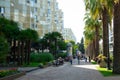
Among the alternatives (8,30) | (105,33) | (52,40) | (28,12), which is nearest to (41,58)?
(8,30)

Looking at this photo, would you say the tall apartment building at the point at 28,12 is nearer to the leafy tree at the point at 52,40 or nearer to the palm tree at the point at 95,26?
the leafy tree at the point at 52,40

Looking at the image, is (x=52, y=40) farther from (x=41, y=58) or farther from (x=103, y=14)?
(x=103, y=14)

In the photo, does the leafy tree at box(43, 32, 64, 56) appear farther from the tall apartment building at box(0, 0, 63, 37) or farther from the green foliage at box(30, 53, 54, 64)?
the green foliage at box(30, 53, 54, 64)

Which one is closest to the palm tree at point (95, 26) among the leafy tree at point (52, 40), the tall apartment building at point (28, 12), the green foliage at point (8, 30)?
the leafy tree at point (52, 40)

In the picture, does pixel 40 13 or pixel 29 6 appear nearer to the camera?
pixel 29 6

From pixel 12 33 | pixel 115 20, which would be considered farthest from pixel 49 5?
pixel 115 20

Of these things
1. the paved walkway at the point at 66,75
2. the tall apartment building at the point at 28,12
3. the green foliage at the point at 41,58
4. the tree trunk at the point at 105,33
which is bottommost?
the paved walkway at the point at 66,75

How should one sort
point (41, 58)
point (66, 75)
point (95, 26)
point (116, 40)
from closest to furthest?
point (66, 75) → point (116, 40) → point (41, 58) → point (95, 26)

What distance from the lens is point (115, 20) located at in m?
30.6

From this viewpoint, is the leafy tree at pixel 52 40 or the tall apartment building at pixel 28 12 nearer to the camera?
the tall apartment building at pixel 28 12

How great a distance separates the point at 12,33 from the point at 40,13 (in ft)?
185

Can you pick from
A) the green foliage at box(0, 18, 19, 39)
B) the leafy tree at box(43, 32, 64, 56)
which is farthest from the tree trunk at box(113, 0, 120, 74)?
the leafy tree at box(43, 32, 64, 56)

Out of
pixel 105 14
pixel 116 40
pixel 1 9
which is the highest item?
pixel 1 9

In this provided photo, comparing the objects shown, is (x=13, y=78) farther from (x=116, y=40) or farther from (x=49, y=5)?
(x=49, y=5)
